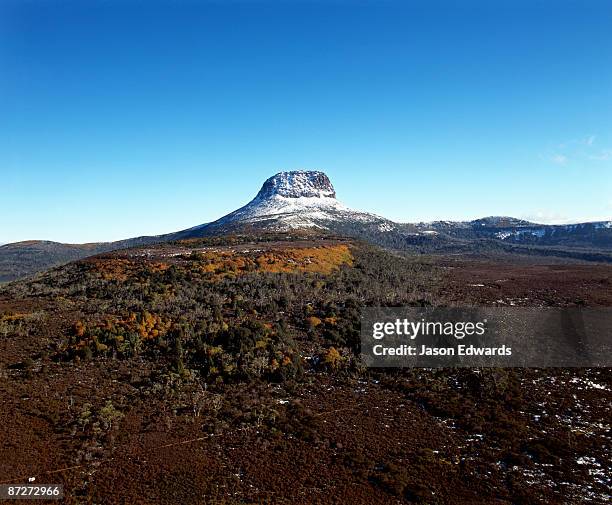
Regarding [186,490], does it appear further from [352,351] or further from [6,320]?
[6,320]

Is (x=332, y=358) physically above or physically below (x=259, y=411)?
above

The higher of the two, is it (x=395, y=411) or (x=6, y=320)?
(x=6, y=320)

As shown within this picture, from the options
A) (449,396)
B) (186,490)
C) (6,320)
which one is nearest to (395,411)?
(449,396)

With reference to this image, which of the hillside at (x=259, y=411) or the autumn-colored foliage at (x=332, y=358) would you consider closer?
the hillside at (x=259, y=411)

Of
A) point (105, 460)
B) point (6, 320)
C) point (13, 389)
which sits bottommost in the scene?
point (105, 460)

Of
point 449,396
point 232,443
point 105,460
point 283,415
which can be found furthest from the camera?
point 449,396

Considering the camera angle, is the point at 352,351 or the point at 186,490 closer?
the point at 186,490

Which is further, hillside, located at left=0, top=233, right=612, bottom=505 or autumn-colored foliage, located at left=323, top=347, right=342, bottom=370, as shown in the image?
autumn-colored foliage, located at left=323, top=347, right=342, bottom=370

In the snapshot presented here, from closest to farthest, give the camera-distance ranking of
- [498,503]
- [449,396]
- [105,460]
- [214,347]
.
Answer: [498,503] < [105,460] < [449,396] < [214,347]

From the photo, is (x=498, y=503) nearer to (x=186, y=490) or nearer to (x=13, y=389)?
(x=186, y=490)

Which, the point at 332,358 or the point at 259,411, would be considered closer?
the point at 259,411
